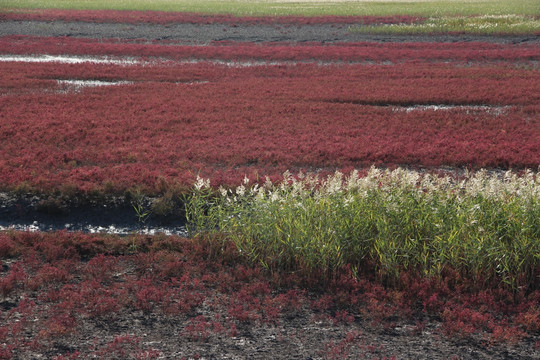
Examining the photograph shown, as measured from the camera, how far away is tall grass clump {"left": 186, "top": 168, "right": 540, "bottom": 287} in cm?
757

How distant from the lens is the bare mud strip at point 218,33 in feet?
136

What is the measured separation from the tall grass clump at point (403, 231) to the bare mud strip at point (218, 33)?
111 feet

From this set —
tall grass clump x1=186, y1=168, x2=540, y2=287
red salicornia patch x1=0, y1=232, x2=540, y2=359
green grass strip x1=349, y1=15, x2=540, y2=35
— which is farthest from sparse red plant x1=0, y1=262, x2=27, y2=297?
green grass strip x1=349, y1=15, x2=540, y2=35

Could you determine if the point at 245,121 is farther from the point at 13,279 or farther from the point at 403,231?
the point at 13,279

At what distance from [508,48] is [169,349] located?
36251mm

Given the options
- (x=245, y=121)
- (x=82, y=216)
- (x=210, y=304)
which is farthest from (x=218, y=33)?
(x=210, y=304)

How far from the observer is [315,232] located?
7.91 m

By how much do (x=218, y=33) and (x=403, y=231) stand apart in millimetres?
40058

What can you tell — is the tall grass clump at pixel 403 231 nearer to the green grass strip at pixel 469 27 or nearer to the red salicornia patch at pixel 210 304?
the red salicornia patch at pixel 210 304

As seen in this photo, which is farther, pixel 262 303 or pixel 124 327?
pixel 262 303

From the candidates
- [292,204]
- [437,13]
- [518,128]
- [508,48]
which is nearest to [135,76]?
[518,128]

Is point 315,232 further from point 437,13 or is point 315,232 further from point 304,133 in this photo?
point 437,13

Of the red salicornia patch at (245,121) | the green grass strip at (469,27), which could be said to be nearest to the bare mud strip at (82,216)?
the red salicornia patch at (245,121)

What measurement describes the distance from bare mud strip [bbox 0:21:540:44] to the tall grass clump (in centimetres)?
3394
